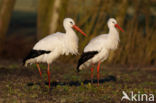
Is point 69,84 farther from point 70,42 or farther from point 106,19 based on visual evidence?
point 106,19

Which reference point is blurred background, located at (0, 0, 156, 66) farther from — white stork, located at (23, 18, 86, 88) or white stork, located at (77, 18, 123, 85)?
white stork, located at (23, 18, 86, 88)

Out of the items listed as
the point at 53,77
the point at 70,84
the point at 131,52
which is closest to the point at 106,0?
the point at 131,52

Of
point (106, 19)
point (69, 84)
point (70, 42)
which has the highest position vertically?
point (106, 19)

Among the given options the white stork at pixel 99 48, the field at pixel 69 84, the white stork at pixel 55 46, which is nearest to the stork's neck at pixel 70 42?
the white stork at pixel 55 46

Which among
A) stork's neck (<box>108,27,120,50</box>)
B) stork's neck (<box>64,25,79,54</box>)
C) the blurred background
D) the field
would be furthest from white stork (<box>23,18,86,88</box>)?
the blurred background

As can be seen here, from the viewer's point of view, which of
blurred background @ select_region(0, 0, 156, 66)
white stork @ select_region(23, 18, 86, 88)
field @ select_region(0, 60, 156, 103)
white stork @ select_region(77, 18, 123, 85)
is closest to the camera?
field @ select_region(0, 60, 156, 103)

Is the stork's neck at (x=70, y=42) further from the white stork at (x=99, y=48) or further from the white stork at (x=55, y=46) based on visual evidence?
the white stork at (x=99, y=48)

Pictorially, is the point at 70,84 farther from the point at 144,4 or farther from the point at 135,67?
the point at 144,4

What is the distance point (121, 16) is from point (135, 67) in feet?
6.45

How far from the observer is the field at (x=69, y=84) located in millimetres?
8117

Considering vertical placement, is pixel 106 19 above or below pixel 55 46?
above

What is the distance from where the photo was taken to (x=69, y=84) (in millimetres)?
10062

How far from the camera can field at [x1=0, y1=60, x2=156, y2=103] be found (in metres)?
8.12

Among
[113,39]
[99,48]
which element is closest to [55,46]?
[99,48]
